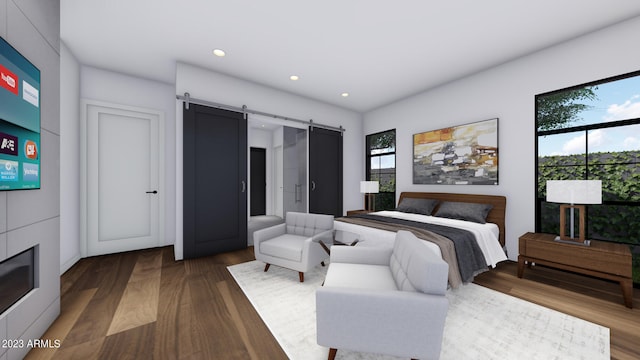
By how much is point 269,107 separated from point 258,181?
304 centimetres

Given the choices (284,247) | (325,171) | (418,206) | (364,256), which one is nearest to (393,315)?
(364,256)

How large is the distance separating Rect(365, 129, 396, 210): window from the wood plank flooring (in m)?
2.57

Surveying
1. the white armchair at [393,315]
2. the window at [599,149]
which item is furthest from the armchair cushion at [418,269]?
the window at [599,149]

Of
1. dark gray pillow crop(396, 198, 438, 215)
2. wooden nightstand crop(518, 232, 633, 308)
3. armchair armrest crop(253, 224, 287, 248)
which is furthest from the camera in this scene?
dark gray pillow crop(396, 198, 438, 215)

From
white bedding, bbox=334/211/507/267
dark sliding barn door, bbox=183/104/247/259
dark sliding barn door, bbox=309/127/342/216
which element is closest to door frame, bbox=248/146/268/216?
dark sliding barn door, bbox=309/127/342/216

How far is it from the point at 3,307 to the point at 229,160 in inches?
113

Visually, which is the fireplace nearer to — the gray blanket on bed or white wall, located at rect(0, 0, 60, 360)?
white wall, located at rect(0, 0, 60, 360)

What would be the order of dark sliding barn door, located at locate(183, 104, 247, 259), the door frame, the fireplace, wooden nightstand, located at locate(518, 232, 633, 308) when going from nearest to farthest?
the fireplace < wooden nightstand, located at locate(518, 232, 633, 308) < dark sliding barn door, located at locate(183, 104, 247, 259) < the door frame

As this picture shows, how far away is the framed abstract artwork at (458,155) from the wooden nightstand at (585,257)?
3.99ft

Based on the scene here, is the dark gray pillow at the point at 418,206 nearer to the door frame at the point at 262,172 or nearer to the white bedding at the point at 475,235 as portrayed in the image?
the white bedding at the point at 475,235

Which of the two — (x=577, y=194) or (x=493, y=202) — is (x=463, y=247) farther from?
(x=493, y=202)

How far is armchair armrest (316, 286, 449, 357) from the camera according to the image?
52.6 inches

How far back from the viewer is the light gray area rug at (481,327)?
1679mm

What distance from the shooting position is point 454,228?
3086 millimetres
